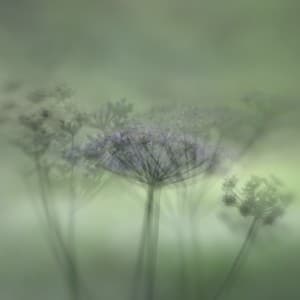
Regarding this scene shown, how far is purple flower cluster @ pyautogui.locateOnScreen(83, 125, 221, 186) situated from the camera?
149cm

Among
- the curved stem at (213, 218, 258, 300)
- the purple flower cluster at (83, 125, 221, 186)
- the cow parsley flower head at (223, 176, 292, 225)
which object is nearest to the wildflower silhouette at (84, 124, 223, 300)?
the purple flower cluster at (83, 125, 221, 186)

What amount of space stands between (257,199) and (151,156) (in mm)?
428

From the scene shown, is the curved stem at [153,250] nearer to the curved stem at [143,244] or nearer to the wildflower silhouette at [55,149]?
the curved stem at [143,244]

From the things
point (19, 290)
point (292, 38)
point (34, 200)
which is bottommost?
point (19, 290)

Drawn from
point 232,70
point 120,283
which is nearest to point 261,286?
point 120,283

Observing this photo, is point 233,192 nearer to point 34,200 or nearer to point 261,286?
point 261,286

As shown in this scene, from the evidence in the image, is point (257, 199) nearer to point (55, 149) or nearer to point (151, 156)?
point (151, 156)

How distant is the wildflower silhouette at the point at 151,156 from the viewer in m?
1.49

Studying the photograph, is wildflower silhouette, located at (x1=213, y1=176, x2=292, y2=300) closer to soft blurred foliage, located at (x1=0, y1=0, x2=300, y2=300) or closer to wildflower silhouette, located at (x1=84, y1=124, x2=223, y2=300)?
soft blurred foliage, located at (x1=0, y1=0, x2=300, y2=300)

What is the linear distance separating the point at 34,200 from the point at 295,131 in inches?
40.1

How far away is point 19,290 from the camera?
1.42 metres

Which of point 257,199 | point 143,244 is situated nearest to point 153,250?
point 143,244

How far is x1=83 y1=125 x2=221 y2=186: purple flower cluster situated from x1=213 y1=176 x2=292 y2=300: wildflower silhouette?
0.46 feet

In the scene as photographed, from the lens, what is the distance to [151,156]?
1492 mm
